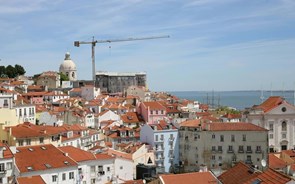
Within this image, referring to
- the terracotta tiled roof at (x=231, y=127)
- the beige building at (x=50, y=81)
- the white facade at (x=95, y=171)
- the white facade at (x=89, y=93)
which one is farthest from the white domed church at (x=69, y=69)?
the white facade at (x=95, y=171)

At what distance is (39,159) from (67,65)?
291ft

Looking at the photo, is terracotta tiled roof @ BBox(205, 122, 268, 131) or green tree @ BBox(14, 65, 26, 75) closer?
→ terracotta tiled roof @ BBox(205, 122, 268, 131)

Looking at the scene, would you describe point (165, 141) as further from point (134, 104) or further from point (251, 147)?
point (134, 104)

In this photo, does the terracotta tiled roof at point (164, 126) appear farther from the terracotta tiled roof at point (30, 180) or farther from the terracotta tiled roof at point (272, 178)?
the terracotta tiled roof at point (272, 178)

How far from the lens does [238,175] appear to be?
24.8 meters

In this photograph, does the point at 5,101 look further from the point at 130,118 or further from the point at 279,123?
the point at 279,123

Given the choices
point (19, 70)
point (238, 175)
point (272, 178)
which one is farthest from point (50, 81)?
point (272, 178)

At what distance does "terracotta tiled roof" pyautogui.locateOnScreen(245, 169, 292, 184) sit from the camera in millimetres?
19948

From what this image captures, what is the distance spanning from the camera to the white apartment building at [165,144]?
172 ft

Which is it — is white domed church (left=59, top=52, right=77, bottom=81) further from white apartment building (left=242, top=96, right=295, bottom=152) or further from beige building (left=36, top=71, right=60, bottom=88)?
white apartment building (left=242, top=96, right=295, bottom=152)

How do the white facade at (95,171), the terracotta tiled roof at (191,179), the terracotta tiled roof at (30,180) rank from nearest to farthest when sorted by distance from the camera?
1. the terracotta tiled roof at (191,179)
2. the terracotta tiled roof at (30,180)
3. the white facade at (95,171)

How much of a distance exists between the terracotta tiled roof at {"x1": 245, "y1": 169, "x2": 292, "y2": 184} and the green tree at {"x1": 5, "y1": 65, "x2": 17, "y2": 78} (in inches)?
3552

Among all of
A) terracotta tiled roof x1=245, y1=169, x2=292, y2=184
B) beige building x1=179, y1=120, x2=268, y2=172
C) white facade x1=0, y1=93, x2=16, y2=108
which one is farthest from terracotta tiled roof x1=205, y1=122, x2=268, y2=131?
terracotta tiled roof x1=245, y1=169, x2=292, y2=184

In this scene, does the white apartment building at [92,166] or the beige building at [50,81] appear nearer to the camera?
the white apartment building at [92,166]
